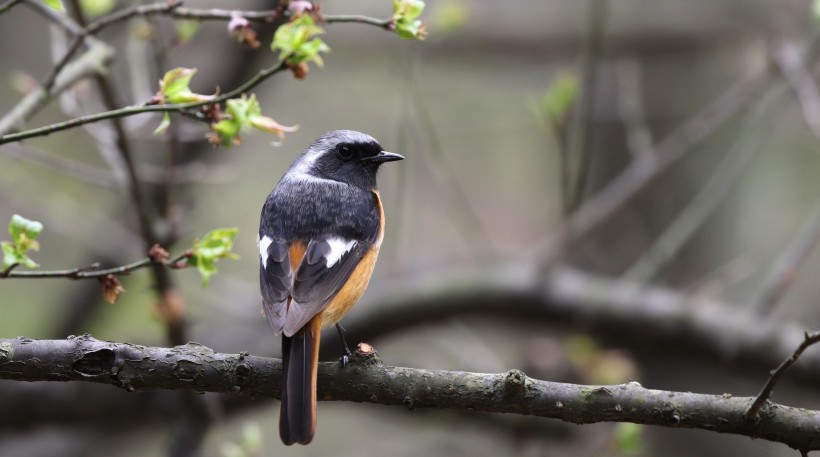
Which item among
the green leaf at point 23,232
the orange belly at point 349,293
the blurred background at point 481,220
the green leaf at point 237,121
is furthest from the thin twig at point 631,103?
the green leaf at point 23,232

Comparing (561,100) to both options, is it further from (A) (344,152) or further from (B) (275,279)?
(B) (275,279)

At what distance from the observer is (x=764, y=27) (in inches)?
271

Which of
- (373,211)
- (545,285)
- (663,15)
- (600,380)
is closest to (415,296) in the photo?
(545,285)

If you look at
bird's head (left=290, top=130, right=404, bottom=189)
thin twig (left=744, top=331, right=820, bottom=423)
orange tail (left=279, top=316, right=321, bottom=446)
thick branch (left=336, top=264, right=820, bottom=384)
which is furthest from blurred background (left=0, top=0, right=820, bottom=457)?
thin twig (left=744, top=331, right=820, bottom=423)

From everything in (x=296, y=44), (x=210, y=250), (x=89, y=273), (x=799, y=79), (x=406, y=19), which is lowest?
(x=89, y=273)

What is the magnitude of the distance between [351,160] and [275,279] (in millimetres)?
1047

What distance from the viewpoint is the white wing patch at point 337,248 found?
3458mm

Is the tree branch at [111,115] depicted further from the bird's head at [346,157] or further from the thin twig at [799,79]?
the thin twig at [799,79]

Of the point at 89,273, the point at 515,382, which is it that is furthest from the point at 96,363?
the point at 515,382

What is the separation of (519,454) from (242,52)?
356cm

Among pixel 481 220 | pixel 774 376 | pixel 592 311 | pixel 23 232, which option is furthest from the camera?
pixel 481 220

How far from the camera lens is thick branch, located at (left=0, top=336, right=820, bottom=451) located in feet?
8.34

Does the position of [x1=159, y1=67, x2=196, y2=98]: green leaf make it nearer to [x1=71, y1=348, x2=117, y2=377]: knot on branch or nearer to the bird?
[x1=71, y1=348, x2=117, y2=377]: knot on branch

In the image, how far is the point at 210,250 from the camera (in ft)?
9.07
